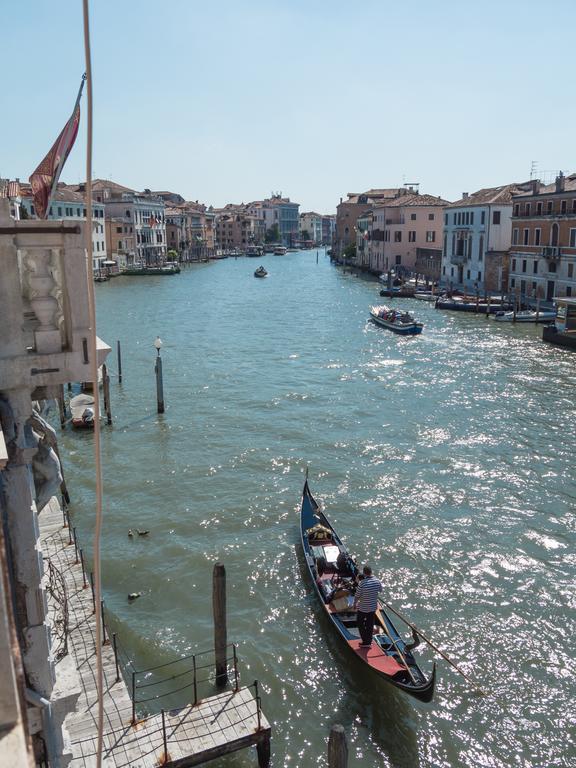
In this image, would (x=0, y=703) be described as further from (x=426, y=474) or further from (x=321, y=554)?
(x=426, y=474)

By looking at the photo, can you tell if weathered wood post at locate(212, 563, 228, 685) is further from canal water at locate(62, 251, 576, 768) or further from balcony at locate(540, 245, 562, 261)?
balcony at locate(540, 245, 562, 261)

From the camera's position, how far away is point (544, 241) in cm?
3722

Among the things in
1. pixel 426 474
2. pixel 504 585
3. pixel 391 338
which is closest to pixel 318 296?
pixel 391 338

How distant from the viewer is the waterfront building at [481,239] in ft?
142

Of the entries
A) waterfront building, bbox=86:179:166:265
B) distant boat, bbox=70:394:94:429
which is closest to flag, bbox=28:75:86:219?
distant boat, bbox=70:394:94:429

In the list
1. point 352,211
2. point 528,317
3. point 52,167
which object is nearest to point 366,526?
point 52,167

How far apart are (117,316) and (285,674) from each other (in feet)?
111

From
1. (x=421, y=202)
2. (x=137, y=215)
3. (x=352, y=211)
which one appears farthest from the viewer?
(x=352, y=211)

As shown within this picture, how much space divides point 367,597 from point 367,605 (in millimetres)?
105

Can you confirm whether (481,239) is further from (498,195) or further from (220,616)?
(220,616)

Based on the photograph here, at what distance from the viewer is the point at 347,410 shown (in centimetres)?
1962

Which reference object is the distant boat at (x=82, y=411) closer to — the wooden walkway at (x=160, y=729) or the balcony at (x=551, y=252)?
the wooden walkway at (x=160, y=729)

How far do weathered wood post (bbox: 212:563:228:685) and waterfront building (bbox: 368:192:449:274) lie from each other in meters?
53.5

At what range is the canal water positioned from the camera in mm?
8016
